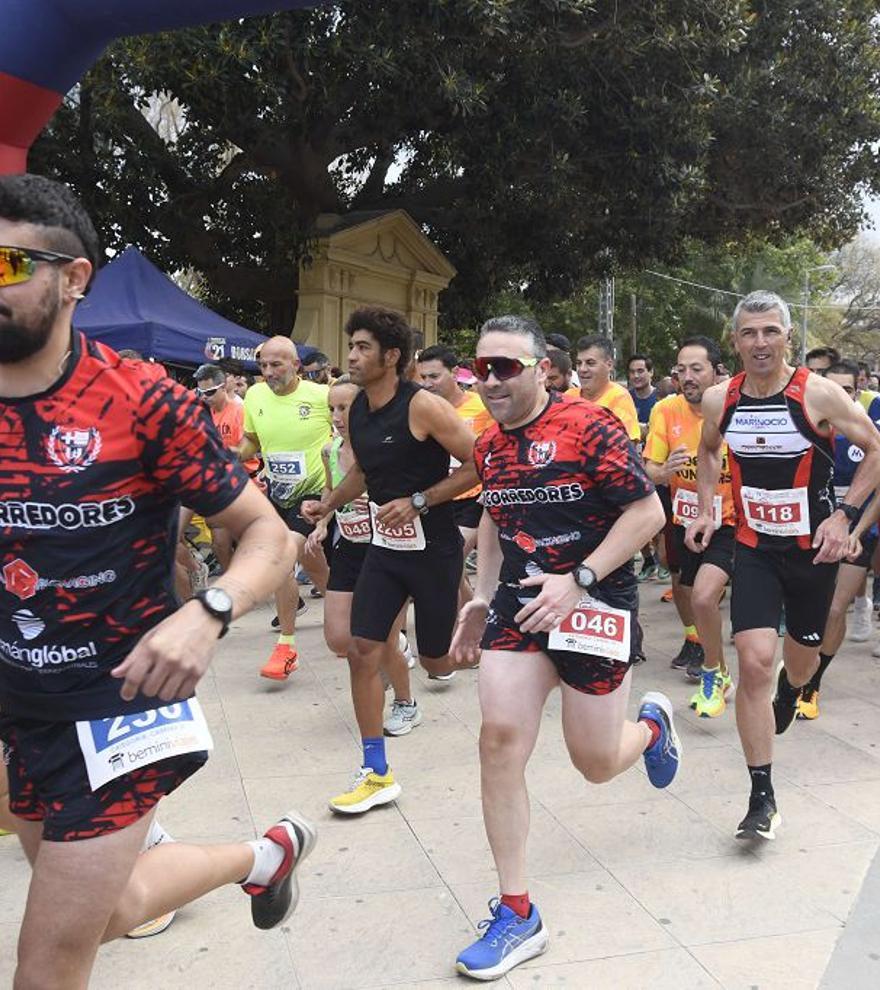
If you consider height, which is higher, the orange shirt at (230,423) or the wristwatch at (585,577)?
the orange shirt at (230,423)

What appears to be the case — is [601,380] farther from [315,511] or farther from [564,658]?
[564,658]

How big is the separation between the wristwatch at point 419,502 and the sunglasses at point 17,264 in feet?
8.56

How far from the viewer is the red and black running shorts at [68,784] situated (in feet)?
6.93

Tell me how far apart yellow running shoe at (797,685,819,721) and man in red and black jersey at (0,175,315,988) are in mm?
4171

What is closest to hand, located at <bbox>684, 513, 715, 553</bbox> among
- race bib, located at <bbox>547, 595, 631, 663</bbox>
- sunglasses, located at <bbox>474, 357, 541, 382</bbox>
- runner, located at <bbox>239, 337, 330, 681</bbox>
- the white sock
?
race bib, located at <bbox>547, 595, 631, 663</bbox>

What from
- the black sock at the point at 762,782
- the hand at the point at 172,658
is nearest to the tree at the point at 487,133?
the black sock at the point at 762,782

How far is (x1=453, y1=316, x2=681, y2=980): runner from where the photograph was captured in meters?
3.17

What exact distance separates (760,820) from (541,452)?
1689 millimetres

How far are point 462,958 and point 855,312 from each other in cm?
7800

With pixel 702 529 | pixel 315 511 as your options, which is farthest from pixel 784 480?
pixel 315 511

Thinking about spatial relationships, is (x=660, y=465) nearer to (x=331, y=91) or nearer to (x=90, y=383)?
(x=90, y=383)

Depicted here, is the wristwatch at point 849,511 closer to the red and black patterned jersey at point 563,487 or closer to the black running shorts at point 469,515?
the red and black patterned jersey at point 563,487

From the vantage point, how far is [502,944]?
3.08 m

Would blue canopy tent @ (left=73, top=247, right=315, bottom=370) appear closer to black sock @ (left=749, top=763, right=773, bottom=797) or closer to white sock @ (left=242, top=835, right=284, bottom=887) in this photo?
black sock @ (left=749, top=763, right=773, bottom=797)
